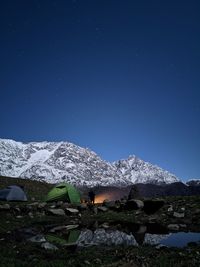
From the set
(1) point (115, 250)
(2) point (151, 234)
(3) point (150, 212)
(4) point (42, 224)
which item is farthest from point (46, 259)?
(3) point (150, 212)

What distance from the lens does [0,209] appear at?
1009 inches

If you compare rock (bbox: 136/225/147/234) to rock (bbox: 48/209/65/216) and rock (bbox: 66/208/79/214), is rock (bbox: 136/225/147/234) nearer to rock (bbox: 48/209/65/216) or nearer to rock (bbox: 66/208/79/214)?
rock (bbox: 66/208/79/214)

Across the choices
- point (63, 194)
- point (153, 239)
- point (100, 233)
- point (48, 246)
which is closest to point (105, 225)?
point (100, 233)

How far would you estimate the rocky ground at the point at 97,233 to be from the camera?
12.2 m

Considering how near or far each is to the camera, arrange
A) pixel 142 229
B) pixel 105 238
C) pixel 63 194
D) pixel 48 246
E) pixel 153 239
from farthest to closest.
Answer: pixel 63 194 → pixel 142 229 → pixel 105 238 → pixel 153 239 → pixel 48 246

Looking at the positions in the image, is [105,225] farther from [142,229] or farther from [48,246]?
[48,246]

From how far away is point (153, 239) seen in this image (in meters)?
16.5

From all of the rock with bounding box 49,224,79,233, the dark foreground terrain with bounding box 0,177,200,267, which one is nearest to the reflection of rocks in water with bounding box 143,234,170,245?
the dark foreground terrain with bounding box 0,177,200,267

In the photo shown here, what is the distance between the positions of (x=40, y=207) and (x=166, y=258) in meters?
17.4

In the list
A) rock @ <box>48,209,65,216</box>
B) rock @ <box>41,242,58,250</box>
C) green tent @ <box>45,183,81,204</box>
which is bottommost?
rock @ <box>41,242,58,250</box>

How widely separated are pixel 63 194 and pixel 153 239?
68.5 feet

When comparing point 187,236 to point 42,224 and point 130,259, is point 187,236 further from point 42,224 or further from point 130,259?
point 42,224

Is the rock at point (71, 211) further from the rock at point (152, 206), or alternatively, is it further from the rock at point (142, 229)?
the rock at point (142, 229)

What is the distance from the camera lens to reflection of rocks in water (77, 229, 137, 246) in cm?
1576
